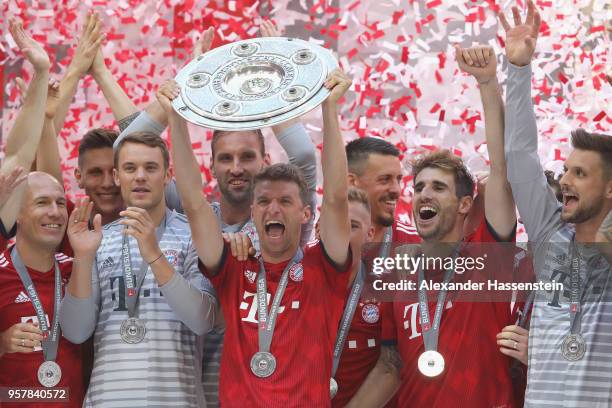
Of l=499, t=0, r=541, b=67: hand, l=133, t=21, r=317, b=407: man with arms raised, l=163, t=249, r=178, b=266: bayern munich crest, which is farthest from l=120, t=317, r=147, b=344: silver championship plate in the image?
l=499, t=0, r=541, b=67: hand

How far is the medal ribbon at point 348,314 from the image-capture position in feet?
14.8

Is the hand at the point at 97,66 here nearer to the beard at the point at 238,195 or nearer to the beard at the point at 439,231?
the beard at the point at 238,195

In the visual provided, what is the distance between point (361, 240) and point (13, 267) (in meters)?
1.53

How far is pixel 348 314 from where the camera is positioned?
456 cm

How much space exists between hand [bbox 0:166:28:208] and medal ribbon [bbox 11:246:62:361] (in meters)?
0.31

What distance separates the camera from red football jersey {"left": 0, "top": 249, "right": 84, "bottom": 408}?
4.55 meters

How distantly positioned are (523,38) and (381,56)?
255 cm

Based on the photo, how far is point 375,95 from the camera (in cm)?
684

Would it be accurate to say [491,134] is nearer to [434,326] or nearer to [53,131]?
[434,326]

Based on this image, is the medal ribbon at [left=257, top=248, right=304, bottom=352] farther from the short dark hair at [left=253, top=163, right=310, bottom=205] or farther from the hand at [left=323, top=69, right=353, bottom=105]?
the hand at [left=323, top=69, right=353, bottom=105]

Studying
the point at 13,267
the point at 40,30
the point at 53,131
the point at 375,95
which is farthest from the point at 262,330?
the point at 40,30

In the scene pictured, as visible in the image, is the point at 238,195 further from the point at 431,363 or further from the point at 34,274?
the point at 431,363

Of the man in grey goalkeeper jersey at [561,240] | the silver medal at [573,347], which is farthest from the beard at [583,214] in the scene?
the silver medal at [573,347]

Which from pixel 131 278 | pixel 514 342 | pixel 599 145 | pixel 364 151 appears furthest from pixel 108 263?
pixel 599 145
